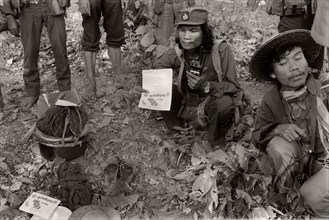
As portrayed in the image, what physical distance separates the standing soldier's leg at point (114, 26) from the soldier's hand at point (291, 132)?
259 cm

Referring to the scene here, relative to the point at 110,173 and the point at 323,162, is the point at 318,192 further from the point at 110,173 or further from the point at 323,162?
the point at 110,173

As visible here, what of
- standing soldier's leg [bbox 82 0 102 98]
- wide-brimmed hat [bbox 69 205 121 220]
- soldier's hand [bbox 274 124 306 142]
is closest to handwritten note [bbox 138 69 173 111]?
standing soldier's leg [bbox 82 0 102 98]

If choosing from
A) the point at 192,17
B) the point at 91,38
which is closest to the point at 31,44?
the point at 91,38

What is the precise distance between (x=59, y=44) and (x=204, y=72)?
5.86 ft

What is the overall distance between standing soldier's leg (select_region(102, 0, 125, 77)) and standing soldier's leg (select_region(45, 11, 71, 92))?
0.54m

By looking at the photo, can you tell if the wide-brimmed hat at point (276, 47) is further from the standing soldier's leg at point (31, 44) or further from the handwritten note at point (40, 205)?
the standing soldier's leg at point (31, 44)

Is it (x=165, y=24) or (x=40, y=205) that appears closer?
(x=40, y=205)

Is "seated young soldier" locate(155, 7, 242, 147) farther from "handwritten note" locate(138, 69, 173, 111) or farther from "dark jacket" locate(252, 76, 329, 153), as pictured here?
"dark jacket" locate(252, 76, 329, 153)

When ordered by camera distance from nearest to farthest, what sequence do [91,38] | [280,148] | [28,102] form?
[280,148] < [91,38] < [28,102]

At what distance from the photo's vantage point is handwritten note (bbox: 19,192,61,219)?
3828 mm

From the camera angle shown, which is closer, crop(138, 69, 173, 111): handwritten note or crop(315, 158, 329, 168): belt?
crop(315, 158, 329, 168): belt

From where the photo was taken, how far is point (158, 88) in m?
4.65

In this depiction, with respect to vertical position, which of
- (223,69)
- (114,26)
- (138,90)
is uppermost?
(114,26)

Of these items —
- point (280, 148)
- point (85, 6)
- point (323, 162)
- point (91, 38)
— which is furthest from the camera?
point (91, 38)
